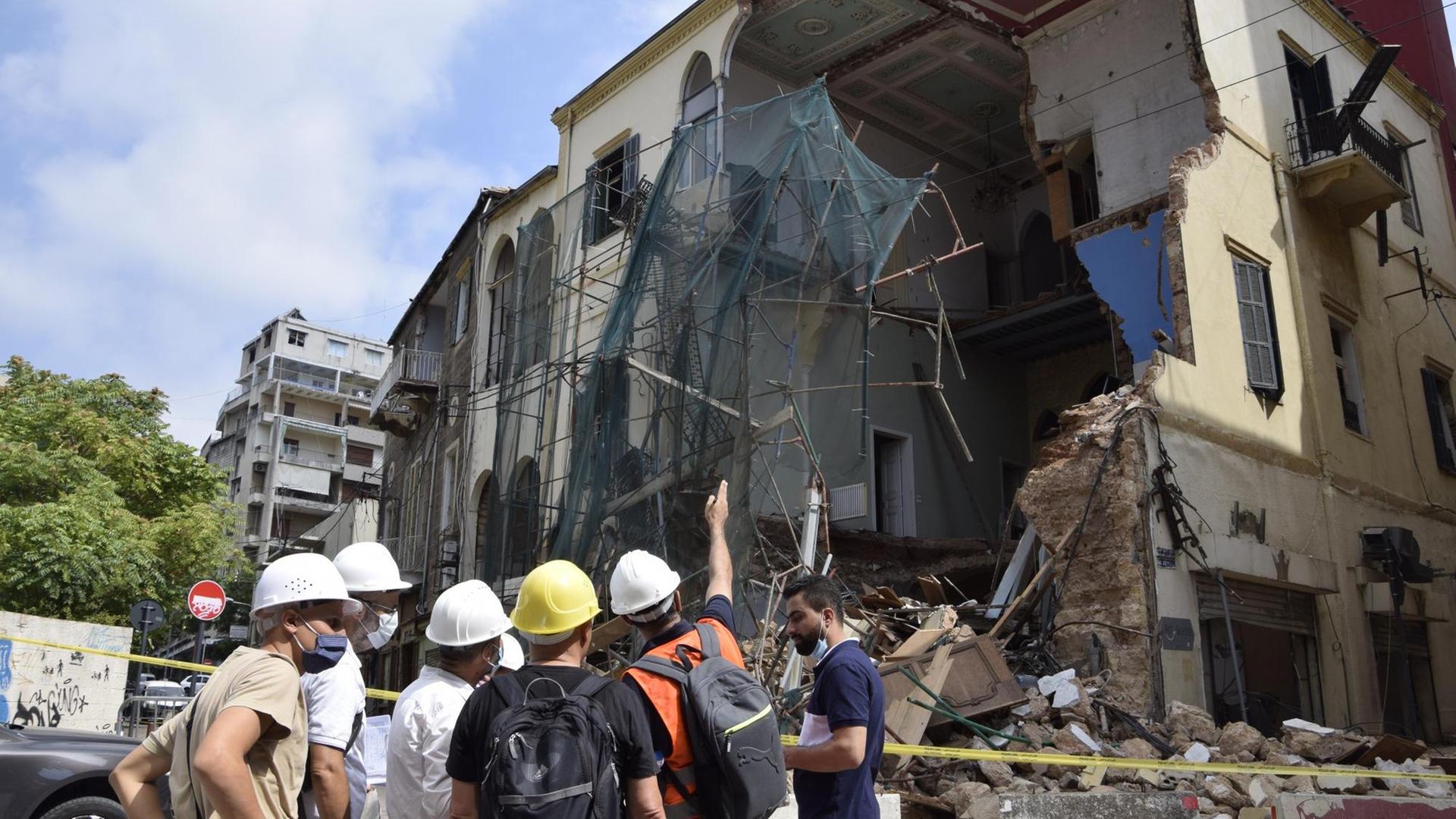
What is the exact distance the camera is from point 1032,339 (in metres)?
18.8

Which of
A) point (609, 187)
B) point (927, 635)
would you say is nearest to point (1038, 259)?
point (609, 187)

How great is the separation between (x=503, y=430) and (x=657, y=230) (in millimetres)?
4369

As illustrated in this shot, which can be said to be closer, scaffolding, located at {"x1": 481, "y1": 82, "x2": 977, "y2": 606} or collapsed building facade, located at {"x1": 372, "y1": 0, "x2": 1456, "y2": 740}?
collapsed building facade, located at {"x1": 372, "y1": 0, "x2": 1456, "y2": 740}

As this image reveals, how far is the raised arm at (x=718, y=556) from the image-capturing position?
3828mm

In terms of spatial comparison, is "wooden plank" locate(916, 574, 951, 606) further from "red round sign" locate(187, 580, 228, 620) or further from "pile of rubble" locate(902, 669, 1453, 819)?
"red round sign" locate(187, 580, 228, 620)

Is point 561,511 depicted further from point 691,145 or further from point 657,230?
point 691,145

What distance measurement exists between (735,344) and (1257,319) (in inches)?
240

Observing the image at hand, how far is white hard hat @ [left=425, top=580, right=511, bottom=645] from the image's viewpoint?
3.27 m

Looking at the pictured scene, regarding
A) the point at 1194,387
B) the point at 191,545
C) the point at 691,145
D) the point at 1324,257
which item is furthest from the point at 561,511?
the point at 191,545

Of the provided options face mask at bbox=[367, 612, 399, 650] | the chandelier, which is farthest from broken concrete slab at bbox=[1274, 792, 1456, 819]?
the chandelier

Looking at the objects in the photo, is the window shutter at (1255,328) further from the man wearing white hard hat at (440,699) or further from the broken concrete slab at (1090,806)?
the man wearing white hard hat at (440,699)

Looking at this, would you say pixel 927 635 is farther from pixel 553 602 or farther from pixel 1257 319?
pixel 553 602

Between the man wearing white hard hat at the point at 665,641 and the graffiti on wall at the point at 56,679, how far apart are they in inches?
463

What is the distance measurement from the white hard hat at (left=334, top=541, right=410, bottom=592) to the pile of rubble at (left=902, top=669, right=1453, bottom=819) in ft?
14.9
